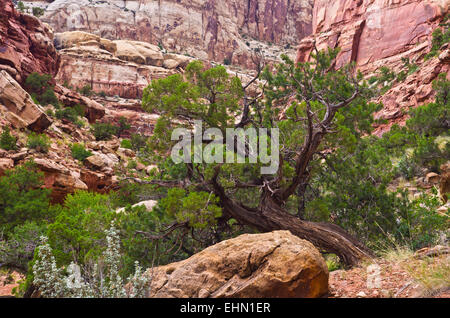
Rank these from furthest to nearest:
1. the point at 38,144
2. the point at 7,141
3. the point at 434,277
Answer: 1. the point at 38,144
2. the point at 7,141
3. the point at 434,277

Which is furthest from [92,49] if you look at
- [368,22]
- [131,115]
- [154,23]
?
[368,22]

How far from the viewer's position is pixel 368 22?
127 feet

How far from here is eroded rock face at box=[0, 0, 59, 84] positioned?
23.0m

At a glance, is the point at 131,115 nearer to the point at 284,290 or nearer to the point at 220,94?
the point at 220,94

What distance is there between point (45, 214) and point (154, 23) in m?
65.6

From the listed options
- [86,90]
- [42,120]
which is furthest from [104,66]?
[42,120]

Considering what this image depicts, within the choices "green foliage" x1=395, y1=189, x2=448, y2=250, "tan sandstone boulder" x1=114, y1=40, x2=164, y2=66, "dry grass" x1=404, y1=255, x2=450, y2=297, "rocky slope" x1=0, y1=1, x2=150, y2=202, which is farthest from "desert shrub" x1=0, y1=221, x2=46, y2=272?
"tan sandstone boulder" x1=114, y1=40, x2=164, y2=66

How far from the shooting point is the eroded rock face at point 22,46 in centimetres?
2300

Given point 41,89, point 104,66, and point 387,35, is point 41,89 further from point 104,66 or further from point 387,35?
point 387,35

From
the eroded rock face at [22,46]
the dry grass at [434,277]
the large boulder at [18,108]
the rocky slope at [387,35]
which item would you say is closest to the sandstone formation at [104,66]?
the eroded rock face at [22,46]

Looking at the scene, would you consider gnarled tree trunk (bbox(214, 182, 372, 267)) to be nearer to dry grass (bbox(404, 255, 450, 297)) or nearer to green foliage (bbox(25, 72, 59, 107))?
dry grass (bbox(404, 255, 450, 297))

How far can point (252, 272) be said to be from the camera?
11.5 feet

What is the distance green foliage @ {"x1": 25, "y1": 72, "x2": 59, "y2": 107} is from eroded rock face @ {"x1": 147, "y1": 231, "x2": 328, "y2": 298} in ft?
85.7

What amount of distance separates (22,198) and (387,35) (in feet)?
133
